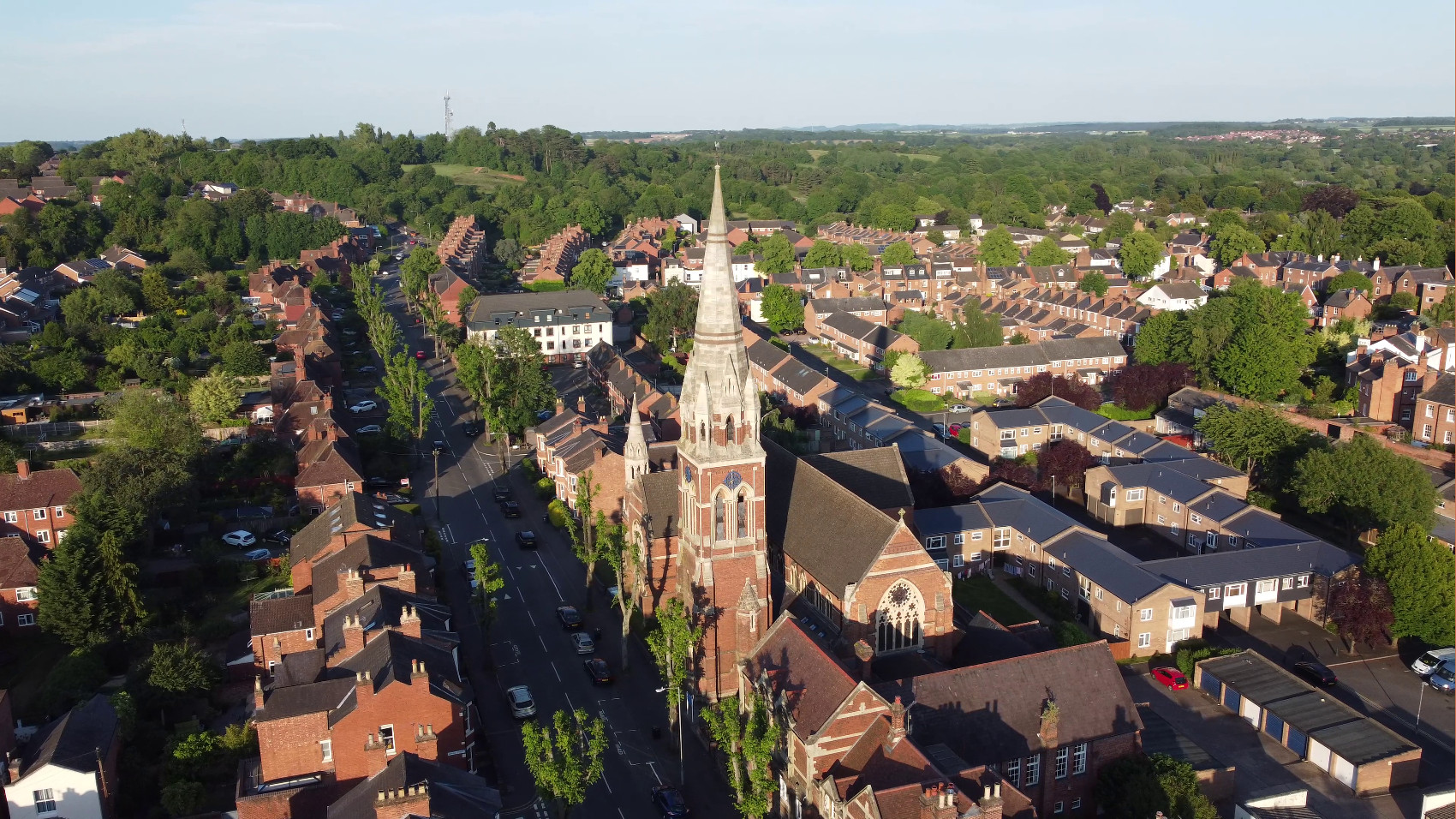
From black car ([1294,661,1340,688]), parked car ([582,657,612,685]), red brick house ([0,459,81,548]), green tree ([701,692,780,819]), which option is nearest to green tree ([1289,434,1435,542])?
black car ([1294,661,1340,688])

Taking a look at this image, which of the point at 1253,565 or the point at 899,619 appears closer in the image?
the point at 899,619

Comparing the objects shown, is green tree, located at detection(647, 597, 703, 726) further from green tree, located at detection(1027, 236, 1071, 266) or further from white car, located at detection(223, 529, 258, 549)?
green tree, located at detection(1027, 236, 1071, 266)

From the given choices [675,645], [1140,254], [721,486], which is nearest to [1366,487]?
[721,486]

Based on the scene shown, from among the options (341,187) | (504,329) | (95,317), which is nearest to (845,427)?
(504,329)

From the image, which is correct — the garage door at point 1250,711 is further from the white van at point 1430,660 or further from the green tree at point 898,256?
the green tree at point 898,256

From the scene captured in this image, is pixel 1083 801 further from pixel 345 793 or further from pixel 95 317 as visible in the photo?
pixel 95 317

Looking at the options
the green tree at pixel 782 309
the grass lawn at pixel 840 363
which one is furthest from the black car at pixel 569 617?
the green tree at pixel 782 309

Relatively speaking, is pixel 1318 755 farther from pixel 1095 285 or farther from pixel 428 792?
pixel 1095 285
